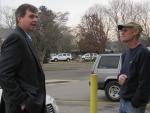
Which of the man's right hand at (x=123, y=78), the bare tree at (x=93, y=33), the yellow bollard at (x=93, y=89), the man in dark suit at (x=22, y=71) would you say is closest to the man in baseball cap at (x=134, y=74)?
the man's right hand at (x=123, y=78)

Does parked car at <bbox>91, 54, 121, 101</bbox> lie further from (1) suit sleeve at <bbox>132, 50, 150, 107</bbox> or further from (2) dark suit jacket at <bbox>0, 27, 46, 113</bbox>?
(2) dark suit jacket at <bbox>0, 27, 46, 113</bbox>

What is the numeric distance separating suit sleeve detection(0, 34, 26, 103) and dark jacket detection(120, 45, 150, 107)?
1.39 metres

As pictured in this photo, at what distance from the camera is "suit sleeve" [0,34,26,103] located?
4.50 meters

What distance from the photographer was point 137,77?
538 centimetres

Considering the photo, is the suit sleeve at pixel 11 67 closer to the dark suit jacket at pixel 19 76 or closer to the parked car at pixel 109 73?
the dark suit jacket at pixel 19 76

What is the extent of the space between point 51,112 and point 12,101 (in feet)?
10.6

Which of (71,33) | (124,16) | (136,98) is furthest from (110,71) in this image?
(71,33)

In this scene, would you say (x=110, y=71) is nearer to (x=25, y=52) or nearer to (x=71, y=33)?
(x=25, y=52)

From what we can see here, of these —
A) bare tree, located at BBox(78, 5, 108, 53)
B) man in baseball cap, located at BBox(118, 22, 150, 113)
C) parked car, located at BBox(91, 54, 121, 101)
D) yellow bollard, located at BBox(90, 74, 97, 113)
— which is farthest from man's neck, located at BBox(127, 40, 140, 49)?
bare tree, located at BBox(78, 5, 108, 53)

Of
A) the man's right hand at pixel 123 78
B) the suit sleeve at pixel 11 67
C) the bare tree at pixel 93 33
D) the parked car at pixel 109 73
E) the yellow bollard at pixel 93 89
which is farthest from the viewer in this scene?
the bare tree at pixel 93 33

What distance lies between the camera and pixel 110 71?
606 inches

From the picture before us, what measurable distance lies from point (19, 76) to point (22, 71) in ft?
0.19

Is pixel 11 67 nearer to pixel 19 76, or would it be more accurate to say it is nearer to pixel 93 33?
pixel 19 76

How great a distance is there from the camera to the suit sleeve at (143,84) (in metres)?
5.25
